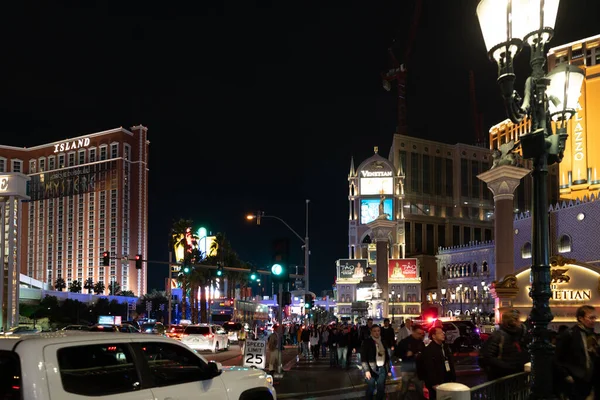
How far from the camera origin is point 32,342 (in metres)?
5.67

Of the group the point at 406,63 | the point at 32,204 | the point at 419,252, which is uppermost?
the point at 406,63

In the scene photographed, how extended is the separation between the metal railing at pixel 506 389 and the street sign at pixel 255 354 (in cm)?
795

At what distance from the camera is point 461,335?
33781 mm

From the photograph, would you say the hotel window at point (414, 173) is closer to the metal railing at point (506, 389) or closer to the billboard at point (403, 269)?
the billboard at point (403, 269)

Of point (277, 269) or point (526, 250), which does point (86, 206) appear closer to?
point (526, 250)

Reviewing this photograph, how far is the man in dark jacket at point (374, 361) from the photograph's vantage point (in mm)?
12648

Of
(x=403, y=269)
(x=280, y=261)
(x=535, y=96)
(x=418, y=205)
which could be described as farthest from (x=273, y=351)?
(x=418, y=205)

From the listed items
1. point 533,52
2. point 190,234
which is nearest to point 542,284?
point 533,52

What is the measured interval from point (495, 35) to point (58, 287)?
14895cm

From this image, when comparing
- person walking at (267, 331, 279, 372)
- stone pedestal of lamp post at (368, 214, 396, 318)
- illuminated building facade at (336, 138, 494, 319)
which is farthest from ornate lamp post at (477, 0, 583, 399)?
illuminated building facade at (336, 138, 494, 319)

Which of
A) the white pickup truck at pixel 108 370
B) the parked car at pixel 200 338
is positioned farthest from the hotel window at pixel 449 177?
the white pickup truck at pixel 108 370

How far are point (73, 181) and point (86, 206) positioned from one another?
8.85 metres

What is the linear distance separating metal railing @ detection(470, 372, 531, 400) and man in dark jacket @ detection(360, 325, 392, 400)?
349cm

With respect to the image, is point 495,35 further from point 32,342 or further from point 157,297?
point 157,297
